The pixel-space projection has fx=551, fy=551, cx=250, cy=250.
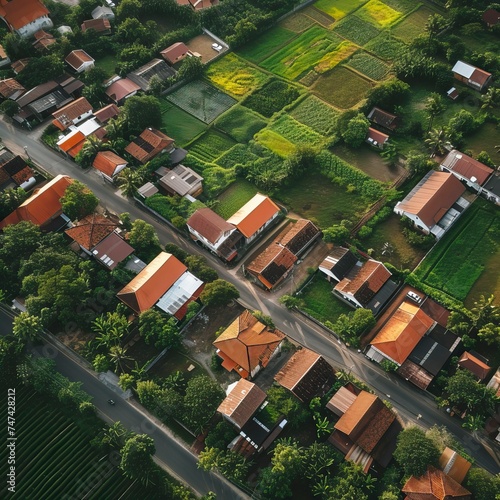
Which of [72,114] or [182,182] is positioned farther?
[72,114]

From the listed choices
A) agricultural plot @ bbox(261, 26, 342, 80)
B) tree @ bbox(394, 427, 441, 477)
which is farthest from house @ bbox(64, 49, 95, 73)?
tree @ bbox(394, 427, 441, 477)

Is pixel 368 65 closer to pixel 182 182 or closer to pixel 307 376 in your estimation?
pixel 182 182

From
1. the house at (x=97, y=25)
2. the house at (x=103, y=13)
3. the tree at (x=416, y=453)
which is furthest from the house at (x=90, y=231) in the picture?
the house at (x=103, y=13)

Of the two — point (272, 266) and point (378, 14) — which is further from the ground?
point (378, 14)

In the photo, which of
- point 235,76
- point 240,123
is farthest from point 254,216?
point 235,76

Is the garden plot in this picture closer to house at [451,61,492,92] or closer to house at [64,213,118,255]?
house at [64,213,118,255]

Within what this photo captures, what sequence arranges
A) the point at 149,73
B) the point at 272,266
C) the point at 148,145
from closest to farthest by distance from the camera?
1. the point at 272,266
2. the point at 148,145
3. the point at 149,73

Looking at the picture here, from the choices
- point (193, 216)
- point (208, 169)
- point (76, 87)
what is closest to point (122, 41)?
point (76, 87)

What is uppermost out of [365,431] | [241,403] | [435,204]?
[435,204]
